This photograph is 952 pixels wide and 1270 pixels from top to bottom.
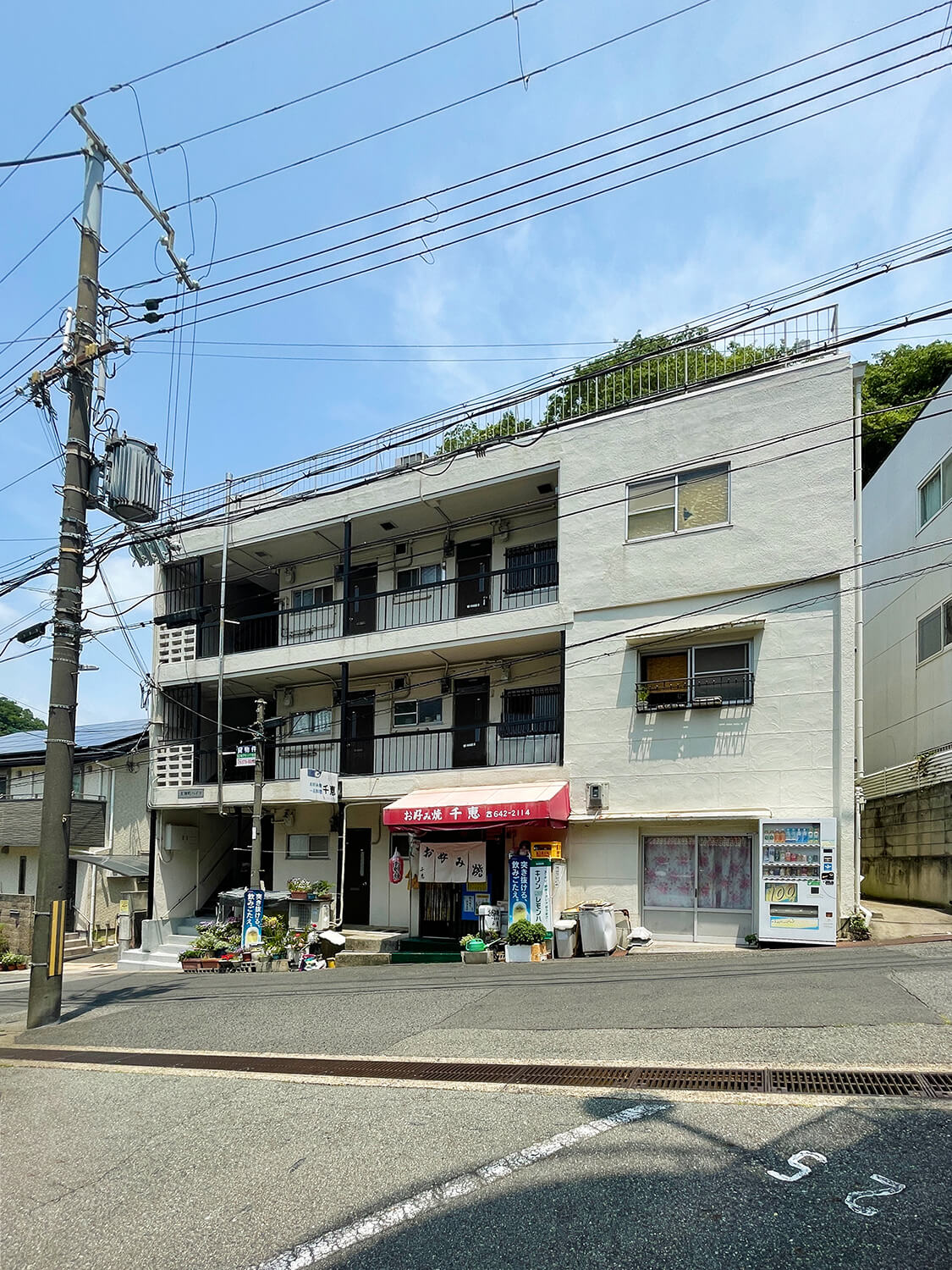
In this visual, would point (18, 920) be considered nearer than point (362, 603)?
No

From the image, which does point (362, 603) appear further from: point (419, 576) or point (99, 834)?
point (99, 834)

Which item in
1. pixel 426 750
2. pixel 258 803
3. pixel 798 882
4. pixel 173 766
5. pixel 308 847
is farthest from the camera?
pixel 173 766

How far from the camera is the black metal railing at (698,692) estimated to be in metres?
15.7

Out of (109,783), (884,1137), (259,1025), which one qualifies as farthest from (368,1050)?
(109,783)

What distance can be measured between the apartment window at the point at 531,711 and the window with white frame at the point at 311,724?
5.01m

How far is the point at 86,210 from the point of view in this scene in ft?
40.9

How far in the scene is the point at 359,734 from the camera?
2177cm

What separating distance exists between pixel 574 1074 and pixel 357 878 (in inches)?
569

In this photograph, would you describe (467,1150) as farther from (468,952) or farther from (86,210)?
(86,210)

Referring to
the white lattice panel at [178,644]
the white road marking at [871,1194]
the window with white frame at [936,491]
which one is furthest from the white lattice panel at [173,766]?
the white road marking at [871,1194]

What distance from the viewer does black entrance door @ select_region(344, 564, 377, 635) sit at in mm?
22047

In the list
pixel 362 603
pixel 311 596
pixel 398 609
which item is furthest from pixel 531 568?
pixel 311 596

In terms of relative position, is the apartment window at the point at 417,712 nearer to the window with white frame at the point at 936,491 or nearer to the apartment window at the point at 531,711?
the apartment window at the point at 531,711

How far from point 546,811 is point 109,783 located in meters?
14.9
